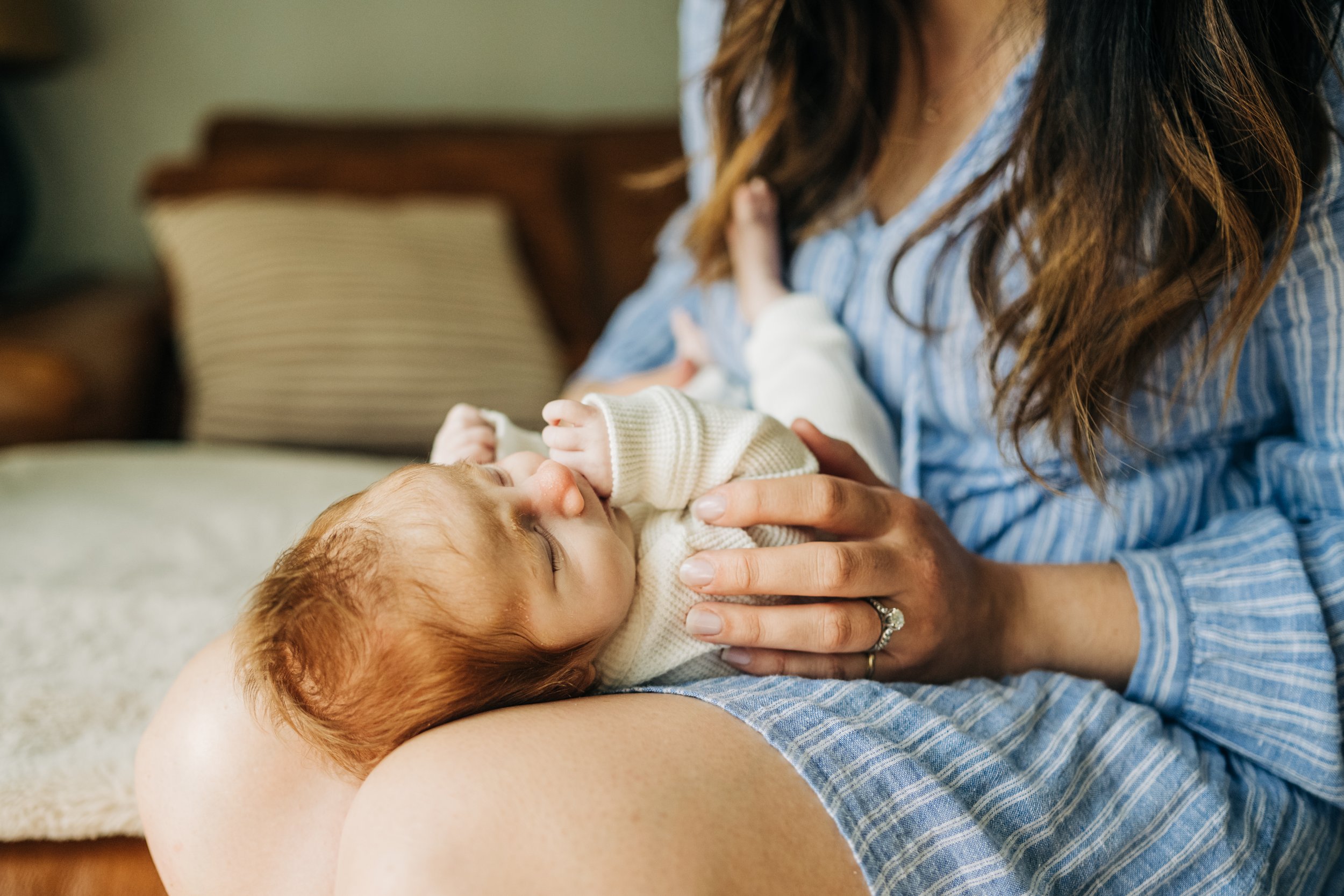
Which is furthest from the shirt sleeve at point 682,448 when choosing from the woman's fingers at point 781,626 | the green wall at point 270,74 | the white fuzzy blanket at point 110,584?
the green wall at point 270,74

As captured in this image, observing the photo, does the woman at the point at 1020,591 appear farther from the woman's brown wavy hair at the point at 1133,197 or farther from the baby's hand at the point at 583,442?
the baby's hand at the point at 583,442

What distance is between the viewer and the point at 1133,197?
70 centimetres

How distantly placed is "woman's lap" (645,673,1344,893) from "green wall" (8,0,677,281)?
88.4 inches

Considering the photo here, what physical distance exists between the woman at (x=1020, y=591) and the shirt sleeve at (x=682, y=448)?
0.06 metres

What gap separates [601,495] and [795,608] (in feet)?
0.56

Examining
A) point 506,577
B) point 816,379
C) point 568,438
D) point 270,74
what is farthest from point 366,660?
point 270,74

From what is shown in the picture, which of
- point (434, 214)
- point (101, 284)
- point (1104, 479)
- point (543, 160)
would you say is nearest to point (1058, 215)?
point (1104, 479)

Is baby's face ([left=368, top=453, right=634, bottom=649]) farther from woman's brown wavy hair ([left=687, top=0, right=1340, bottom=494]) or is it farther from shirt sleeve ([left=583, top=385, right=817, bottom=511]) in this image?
woman's brown wavy hair ([left=687, top=0, right=1340, bottom=494])

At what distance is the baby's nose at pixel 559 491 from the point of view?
0.63m

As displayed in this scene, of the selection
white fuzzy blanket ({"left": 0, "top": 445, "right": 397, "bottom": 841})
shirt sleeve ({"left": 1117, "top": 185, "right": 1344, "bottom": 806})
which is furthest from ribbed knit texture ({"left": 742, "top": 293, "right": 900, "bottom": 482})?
white fuzzy blanket ({"left": 0, "top": 445, "right": 397, "bottom": 841})

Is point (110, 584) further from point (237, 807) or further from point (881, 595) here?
point (881, 595)

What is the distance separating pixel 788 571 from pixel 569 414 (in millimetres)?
202

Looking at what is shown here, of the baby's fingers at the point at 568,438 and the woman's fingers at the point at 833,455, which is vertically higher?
the baby's fingers at the point at 568,438

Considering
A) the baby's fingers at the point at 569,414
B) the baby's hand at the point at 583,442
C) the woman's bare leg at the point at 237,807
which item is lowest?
the woman's bare leg at the point at 237,807
